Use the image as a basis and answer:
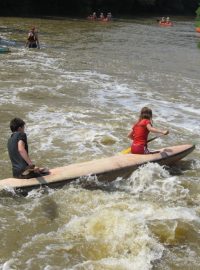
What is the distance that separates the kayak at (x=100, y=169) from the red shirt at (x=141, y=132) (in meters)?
0.29

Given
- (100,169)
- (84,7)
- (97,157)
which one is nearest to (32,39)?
(97,157)

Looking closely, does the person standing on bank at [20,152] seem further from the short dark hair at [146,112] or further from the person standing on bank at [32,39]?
the person standing on bank at [32,39]

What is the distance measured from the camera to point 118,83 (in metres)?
16.4

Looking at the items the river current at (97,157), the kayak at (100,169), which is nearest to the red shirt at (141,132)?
the kayak at (100,169)

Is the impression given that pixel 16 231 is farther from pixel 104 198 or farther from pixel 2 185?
pixel 104 198

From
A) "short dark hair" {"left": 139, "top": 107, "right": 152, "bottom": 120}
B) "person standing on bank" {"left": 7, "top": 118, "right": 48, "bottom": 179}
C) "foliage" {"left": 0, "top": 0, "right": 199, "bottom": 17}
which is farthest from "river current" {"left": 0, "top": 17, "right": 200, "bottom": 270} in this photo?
"foliage" {"left": 0, "top": 0, "right": 199, "bottom": 17}

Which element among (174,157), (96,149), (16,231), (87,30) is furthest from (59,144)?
(87,30)

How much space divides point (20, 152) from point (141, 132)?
2.42m

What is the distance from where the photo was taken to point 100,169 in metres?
7.80

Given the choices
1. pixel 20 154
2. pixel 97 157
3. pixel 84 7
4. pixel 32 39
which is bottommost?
pixel 97 157

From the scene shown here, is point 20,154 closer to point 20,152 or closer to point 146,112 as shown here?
point 20,152

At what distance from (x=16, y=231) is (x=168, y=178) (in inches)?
123

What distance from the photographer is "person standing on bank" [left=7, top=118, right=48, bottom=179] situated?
7000 mm

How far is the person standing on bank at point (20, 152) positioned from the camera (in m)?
7.00
